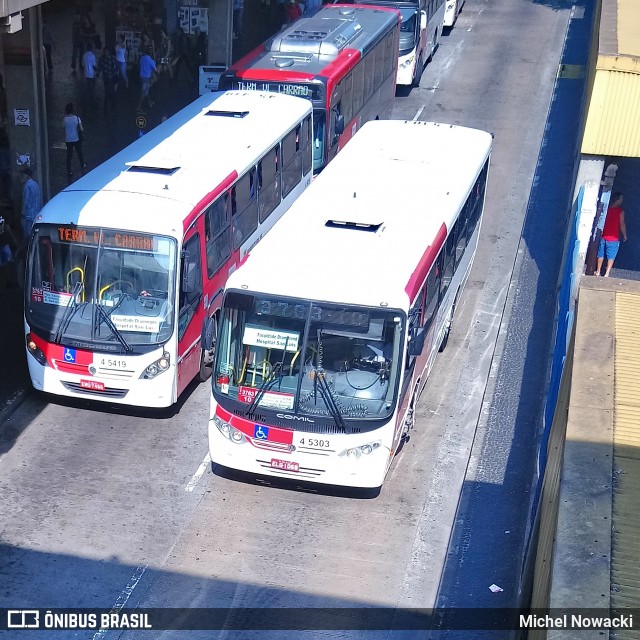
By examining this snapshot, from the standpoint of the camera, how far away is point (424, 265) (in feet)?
40.6

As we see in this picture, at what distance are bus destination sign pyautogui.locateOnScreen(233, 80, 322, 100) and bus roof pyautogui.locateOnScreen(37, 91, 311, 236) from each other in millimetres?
645

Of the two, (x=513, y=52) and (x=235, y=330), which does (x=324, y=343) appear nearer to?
(x=235, y=330)

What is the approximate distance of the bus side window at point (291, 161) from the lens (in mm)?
17562

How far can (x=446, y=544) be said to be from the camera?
11594 mm

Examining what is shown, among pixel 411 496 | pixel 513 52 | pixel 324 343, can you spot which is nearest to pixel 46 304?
pixel 324 343

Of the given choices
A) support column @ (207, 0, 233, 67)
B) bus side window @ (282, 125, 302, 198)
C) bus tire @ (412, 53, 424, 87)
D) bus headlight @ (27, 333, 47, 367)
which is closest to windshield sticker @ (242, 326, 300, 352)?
bus headlight @ (27, 333, 47, 367)

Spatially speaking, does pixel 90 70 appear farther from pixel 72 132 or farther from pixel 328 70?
pixel 328 70

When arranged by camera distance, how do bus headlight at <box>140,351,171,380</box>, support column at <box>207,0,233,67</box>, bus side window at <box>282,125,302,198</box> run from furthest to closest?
support column at <box>207,0,233,67</box>, bus side window at <box>282,125,302,198</box>, bus headlight at <box>140,351,171,380</box>

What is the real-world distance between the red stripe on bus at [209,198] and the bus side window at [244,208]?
A: 0.65 ft

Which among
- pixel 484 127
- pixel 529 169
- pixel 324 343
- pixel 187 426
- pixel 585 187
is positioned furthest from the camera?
pixel 484 127

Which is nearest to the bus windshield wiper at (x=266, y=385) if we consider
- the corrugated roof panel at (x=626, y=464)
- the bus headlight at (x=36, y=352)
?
the bus headlight at (x=36, y=352)

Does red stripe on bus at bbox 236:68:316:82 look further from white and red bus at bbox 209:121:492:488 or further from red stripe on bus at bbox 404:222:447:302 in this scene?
white and red bus at bbox 209:121:492:488

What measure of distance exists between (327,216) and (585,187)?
4898 mm

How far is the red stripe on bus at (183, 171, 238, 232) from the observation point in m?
13.2
